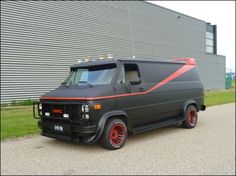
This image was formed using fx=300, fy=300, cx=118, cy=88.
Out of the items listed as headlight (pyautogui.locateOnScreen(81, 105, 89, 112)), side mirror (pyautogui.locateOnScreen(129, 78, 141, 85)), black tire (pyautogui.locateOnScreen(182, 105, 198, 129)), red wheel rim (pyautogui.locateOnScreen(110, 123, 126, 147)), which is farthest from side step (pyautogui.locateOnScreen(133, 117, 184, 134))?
headlight (pyautogui.locateOnScreen(81, 105, 89, 112))

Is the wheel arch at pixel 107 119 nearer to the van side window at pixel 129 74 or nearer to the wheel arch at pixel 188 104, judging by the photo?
the van side window at pixel 129 74

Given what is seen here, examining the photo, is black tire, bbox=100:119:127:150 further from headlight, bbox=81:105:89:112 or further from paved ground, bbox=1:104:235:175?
headlight, bbox=81:105:89:112

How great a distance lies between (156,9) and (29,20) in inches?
548

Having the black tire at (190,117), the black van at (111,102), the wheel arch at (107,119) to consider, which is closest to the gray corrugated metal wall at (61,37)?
the black van at (111,102)

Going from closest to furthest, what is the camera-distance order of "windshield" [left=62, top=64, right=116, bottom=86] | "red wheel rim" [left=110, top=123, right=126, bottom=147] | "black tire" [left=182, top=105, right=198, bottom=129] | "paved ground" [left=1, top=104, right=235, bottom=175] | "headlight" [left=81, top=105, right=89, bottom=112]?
"paved ground" [left=1, top=104, right=235, bottom=175] < "headlight" [left=81, top=105, right=89, bottom=112] < "red wheel rim" [left=110, top=123, right=126, bottom=147] < "windshield" [left=62, top=64, right=116, bottom=86] < "black tire" [left=182, top=105, right=198, bottom=129]

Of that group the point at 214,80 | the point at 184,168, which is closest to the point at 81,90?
the point at 184,168

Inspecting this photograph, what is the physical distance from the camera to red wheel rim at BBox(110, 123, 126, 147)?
7.19 metres

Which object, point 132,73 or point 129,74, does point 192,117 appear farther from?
point 129,74

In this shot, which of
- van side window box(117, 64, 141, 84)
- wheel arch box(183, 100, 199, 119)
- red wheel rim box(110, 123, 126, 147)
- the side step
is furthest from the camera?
wheel arch box(183, 100, 199, 119)

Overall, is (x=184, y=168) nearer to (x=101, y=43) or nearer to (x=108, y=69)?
(x=108, y=69)

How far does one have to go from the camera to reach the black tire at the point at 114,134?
6.99 metres

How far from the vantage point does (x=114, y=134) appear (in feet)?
23.9

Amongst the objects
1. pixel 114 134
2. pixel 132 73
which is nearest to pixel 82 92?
pixel 114 134

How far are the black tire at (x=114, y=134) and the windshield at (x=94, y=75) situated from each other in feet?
3.34
